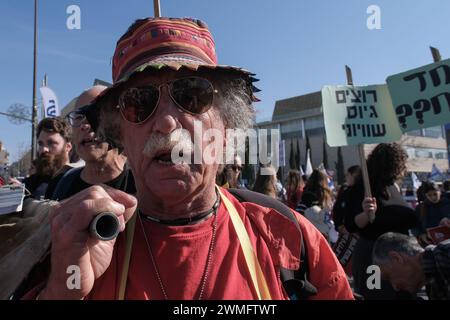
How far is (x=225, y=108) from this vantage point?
156 centimetres

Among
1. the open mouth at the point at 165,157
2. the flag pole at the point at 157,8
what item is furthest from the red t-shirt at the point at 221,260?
the flag pole at the point at 157,8

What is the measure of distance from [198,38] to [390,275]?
2.18 meters

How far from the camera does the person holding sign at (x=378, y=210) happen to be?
347cm

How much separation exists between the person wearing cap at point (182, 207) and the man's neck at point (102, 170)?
1.01m

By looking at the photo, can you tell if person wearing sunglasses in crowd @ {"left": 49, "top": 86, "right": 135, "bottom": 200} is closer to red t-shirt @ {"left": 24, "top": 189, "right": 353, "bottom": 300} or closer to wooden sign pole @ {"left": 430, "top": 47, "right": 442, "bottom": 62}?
red t-shirt @ {"left": 24, "top": 189, "right": 353, "bottom": 300}

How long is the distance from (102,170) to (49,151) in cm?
146

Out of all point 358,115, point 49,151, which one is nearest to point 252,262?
point 358,115

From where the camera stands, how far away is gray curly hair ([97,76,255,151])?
5.06ft

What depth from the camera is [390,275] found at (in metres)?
2.73

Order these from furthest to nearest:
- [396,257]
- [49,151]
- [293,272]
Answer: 1. [49,151]
2. [396,257]
3. [293,272]

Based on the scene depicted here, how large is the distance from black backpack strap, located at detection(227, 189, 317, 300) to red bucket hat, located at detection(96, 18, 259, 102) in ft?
1.69

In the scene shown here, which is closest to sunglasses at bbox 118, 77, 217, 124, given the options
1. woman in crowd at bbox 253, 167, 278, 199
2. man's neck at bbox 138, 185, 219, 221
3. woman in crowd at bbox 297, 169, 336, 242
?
man's neck at bbox 138, 185, 219, 221

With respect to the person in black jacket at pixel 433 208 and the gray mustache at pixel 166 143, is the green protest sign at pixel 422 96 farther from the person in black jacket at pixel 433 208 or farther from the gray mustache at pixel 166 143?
the person in black jacket at pixel 433 208

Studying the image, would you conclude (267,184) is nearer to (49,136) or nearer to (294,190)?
(294,190)
